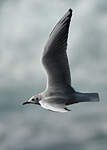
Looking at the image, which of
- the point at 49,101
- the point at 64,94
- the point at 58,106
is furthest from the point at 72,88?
the point at 58,106

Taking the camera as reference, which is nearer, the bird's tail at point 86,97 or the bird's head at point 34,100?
the bird's tail at point 86,97

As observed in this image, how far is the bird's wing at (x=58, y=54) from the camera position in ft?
58.2

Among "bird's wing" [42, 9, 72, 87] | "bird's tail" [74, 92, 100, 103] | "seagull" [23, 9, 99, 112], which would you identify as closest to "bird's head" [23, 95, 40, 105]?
"seagull" [23, 9, 99, 112]

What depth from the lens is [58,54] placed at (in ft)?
59.9

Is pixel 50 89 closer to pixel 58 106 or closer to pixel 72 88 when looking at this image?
pixel 72 88

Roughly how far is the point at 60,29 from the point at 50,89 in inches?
106

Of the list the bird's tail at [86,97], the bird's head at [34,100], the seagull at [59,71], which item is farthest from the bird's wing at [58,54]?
the bird's tail at [86,97]

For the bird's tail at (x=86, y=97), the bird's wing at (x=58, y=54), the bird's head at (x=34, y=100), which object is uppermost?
the bird's wing at (x=58, y=54)

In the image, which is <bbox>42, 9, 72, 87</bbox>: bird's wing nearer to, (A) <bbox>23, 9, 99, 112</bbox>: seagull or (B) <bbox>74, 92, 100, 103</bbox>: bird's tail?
(A) <bbox>23, 9, 99, 112</bbox>: seagull

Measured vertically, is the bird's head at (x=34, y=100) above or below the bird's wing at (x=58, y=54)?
below

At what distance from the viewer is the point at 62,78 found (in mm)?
18109

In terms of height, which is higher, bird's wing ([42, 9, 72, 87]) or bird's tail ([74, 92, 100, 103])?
bird's wing ([42, 9, 72, 87])

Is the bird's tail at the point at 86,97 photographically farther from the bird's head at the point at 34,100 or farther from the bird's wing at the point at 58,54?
the bird's head at the point at 34,100

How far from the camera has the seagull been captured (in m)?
16.9
